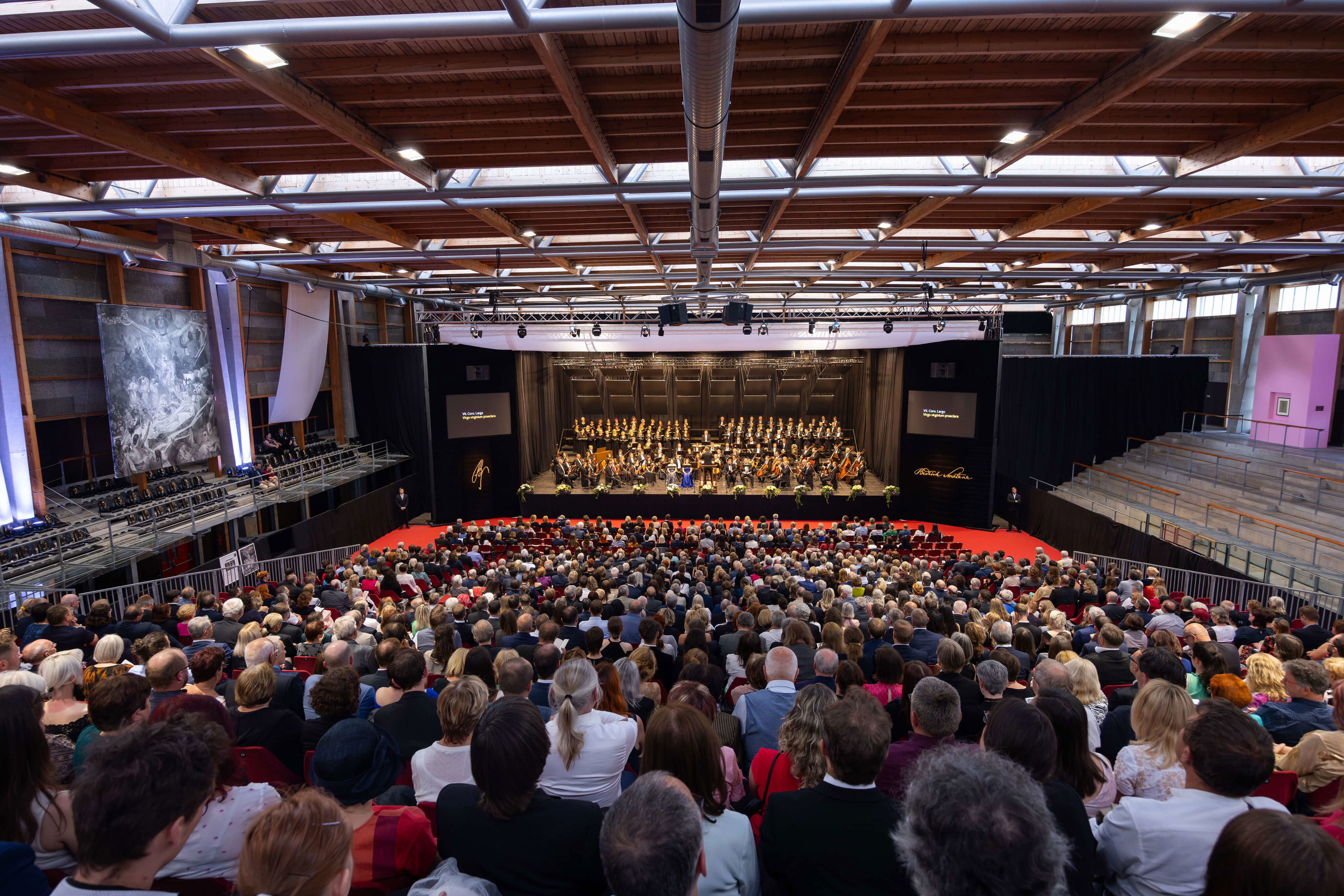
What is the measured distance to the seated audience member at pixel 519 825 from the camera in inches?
Result: 70.0

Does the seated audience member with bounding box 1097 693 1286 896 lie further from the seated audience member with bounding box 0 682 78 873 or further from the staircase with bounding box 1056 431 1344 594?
the staircase with bounding box 1056 431 1344 594

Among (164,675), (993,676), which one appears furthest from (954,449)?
(164,675)

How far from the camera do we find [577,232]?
9.48 metres

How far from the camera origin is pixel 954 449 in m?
16.8

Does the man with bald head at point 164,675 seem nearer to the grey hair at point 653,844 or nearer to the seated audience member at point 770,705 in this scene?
the seated audience member at point 770,705

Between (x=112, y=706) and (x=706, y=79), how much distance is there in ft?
13.3

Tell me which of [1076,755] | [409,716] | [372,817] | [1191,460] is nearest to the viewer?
[372,817]

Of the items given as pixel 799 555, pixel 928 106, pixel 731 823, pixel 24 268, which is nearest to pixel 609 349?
pixel 799 555

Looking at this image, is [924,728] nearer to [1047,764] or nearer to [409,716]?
[1047,764]

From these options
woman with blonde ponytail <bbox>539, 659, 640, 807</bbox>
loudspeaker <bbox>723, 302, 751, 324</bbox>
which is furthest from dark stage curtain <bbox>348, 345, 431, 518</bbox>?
woman with blonde ponytail <bbox>539, 659, 640, 807</bbox>

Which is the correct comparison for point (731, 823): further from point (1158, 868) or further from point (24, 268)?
point (24, 268)

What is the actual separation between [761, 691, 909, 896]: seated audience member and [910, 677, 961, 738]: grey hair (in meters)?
0.69

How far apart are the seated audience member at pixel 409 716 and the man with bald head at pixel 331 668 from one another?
0.46 metres

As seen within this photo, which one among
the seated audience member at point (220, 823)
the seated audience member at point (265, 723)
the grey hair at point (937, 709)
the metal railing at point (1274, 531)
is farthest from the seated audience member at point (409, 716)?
the metal railing at point (1274, 531)
